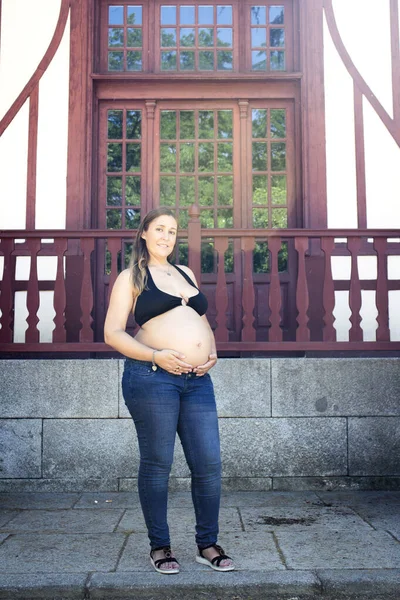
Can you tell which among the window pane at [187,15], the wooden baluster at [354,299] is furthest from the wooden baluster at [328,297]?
the window pane at [187,15]

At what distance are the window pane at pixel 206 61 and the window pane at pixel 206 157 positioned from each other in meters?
0.84

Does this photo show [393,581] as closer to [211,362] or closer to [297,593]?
[297,593]

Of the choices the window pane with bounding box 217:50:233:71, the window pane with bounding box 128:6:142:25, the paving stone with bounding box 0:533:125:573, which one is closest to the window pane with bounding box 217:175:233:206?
the window pane with bounding box 217:50:233:71

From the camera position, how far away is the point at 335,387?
17.1 ft

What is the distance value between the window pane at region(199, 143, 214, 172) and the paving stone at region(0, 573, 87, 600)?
15.2 feet

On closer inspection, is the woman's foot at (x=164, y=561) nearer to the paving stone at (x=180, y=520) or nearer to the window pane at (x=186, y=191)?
the paving stone at (x=180, y=520)

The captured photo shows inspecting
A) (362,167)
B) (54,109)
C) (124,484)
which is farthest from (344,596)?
(54,109)

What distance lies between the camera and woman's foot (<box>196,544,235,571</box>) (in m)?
3.19

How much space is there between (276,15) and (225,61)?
755 mm

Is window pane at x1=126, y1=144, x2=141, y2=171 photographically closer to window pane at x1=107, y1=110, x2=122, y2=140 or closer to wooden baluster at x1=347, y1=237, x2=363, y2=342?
window pane at x1=107, y1=110, x2=122, y2=140

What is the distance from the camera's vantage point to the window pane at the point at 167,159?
669cm

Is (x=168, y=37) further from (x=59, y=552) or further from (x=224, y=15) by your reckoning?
(x=59, y=552)

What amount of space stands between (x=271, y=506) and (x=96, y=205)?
364 cm

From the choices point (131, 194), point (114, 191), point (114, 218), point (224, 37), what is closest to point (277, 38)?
point (224, 37)
